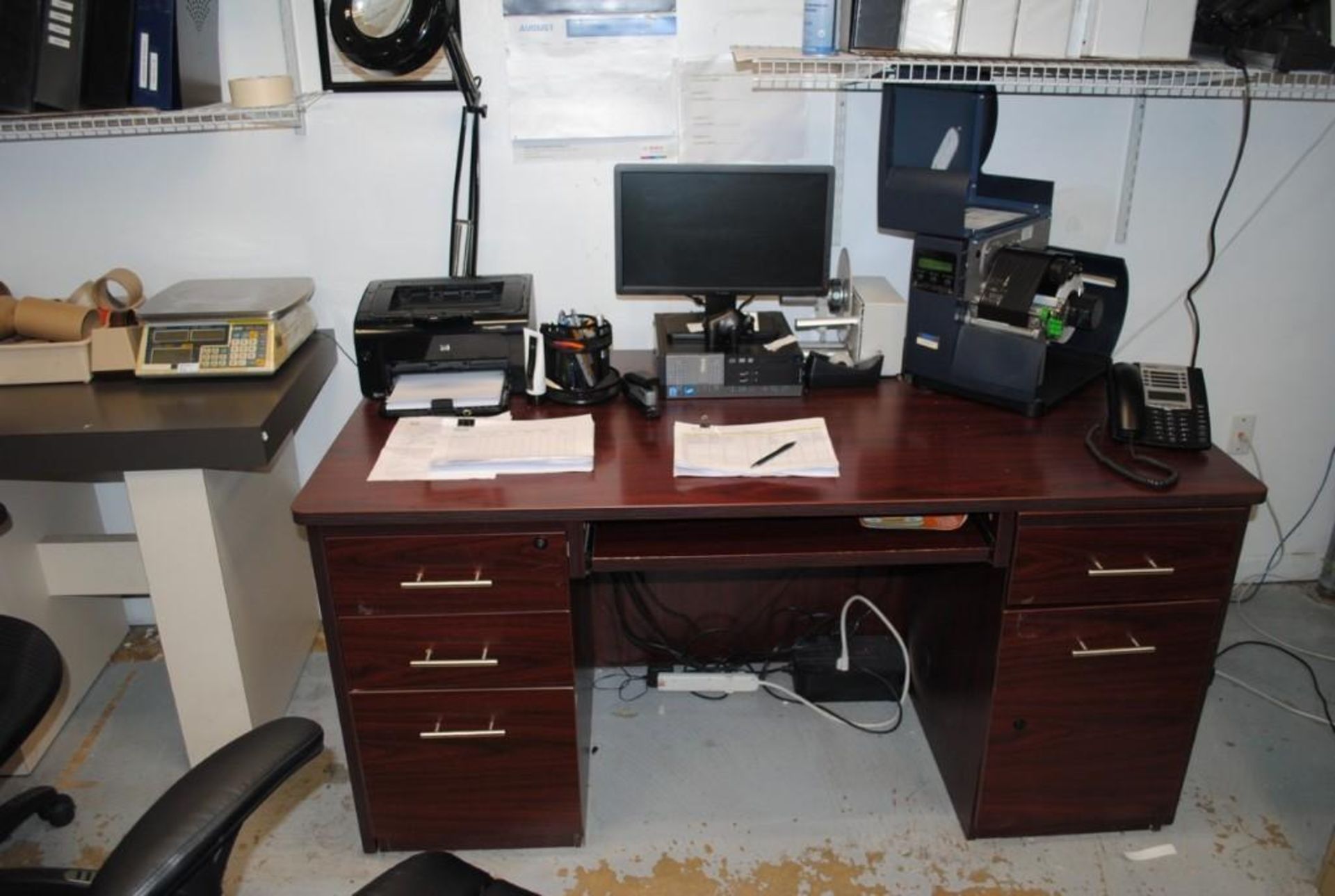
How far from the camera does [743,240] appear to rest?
6.66 feet

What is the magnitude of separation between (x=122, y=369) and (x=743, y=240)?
4.10ft

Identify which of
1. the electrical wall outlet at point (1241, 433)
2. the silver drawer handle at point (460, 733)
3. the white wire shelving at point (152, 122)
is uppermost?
the white wire shelving at point (152, 122)

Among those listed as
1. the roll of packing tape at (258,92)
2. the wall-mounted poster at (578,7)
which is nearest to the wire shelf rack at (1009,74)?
the wall-mounted poster at (578,7)

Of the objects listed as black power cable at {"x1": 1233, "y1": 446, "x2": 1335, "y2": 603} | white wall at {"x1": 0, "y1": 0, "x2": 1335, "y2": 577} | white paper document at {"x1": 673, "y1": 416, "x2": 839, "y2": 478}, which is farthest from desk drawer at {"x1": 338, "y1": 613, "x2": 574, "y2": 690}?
black power cable at {"x1": 1233, "y1": 446, "x2": 1335, "y2": 603}

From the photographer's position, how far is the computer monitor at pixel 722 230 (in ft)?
6.50

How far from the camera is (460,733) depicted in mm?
1769

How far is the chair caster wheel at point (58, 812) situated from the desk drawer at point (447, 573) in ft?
2.65

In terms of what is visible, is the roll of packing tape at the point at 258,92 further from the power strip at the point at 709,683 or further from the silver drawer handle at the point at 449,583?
the power strip at the point at 709,683

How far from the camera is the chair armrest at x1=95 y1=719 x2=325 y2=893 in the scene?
103 cm

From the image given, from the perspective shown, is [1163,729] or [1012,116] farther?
[1012,116]

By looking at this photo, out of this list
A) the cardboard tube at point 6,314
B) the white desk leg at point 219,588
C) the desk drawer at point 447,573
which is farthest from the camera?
the cardboard tube at point 6,314

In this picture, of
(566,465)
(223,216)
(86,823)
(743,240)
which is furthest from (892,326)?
→ (86,823)

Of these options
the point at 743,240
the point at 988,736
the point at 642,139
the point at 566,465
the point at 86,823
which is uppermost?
the point at 642,139

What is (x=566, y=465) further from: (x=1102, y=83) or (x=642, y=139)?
(x=1102, y=83)
